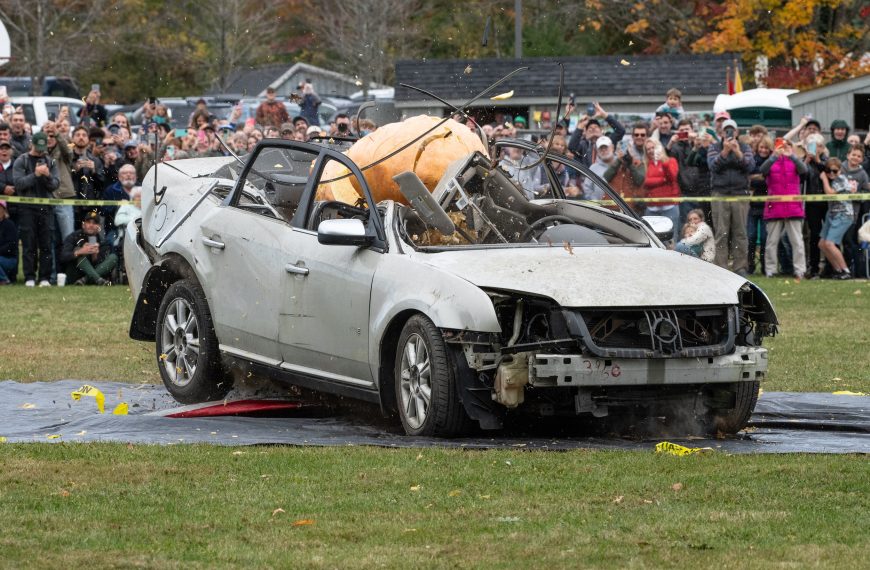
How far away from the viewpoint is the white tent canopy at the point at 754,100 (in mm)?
36781

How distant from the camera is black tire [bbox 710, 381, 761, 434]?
9531mm

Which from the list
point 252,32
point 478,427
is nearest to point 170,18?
point 252,32

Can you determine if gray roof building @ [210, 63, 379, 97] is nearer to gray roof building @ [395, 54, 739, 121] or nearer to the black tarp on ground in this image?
gray roof building @ [395, 54, 739, 121]

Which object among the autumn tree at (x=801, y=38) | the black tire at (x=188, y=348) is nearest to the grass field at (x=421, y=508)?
the black tire at (x=188, y=348)

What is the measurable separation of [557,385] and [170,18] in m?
49.6

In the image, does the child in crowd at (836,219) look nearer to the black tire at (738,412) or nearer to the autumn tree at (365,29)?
the black tire at (738,412)

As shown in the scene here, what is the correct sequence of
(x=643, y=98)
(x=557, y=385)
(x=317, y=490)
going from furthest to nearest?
(x=643, y=98), (x=557, y=385), (x=317, y=490)

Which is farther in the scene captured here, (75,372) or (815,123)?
(815,123)

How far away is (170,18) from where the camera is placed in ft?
186

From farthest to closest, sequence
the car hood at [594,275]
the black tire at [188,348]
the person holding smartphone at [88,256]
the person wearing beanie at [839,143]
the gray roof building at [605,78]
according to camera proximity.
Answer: the gray roof building at [605,78]
the person wearing beanie at [839,143]
the person holding smartphone at [88,256]
the black tire at [188,348]
the car hood at [594,275]

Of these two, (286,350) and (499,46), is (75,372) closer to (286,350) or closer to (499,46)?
(286,350)

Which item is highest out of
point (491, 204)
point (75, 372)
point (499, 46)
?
point (499, 46)

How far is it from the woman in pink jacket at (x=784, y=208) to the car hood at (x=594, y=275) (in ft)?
43.0

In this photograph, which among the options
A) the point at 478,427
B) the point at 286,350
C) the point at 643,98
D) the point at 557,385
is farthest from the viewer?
the point at 643,98
